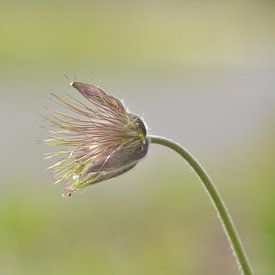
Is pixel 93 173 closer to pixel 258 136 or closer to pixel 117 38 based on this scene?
pixel 258 136

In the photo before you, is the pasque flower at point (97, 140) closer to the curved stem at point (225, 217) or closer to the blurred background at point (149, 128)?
the curved stem at point (225, 217)

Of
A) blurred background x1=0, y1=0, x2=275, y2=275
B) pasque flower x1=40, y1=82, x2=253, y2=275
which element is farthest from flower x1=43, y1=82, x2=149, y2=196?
blurred background x1=0, y1=0, x2=275, y2=275

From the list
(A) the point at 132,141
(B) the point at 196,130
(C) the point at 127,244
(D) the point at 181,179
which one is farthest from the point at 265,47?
(A) the point at 132,141

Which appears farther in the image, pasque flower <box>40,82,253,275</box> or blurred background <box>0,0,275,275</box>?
blurred background <box>0,0,275,275</box>

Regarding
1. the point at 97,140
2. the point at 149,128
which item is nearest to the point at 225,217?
the point at 97,140

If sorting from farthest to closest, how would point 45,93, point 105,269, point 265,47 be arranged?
point 265,47 < point 45,93 < point 105,269

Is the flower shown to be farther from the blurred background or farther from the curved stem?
the blurred background

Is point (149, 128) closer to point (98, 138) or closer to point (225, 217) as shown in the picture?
point (98, 138)
